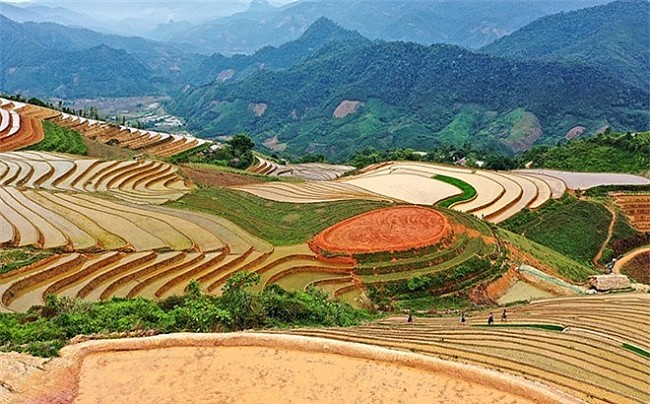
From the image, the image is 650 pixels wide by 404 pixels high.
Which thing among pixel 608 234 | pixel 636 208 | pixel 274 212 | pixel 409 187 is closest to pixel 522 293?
pixel 274 212

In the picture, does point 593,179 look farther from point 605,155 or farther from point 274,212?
point 274,212

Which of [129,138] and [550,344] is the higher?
[129,138]

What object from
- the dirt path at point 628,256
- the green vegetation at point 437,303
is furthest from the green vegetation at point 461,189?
→ the green vegetation at point 437,303

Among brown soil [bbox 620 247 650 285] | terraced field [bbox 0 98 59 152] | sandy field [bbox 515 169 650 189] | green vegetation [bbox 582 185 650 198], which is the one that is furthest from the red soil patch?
terraced field [bbox 0 98 59 152]

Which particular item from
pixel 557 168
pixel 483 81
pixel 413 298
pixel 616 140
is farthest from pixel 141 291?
pixel 483 81

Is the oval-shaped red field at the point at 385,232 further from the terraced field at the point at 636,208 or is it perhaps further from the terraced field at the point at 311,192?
the terraced field at the point at 636,208
